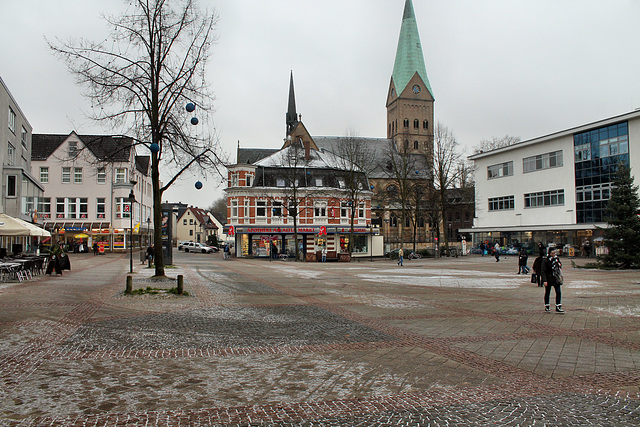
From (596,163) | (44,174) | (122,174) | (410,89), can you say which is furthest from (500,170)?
(44,174)

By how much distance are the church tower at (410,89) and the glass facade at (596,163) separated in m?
49.1

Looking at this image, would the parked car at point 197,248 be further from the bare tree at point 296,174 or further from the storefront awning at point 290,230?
the bare tree at point 296,174

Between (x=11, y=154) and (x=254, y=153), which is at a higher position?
(x=254, y=153)

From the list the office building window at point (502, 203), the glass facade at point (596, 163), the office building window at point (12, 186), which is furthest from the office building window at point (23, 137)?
the glass facade at point (596, 163)

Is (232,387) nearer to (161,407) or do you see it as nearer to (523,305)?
(161,407)

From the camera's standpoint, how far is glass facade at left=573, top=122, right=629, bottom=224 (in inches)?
1753

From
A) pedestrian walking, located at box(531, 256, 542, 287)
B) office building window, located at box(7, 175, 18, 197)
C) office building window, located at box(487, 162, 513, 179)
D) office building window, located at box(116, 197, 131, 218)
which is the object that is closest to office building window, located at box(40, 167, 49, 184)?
office building window, located at box(116, 197, 131, 218)

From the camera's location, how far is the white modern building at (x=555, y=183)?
44.9 metres

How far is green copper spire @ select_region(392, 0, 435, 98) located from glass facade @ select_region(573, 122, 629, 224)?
5381cm

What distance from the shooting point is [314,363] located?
6.96 meters

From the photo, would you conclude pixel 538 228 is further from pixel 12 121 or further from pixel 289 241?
pixel 12 121

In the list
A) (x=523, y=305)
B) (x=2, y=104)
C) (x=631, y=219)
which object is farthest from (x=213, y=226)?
(x=523, y=305)

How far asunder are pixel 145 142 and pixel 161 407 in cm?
1311

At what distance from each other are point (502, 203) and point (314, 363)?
53.5 m
